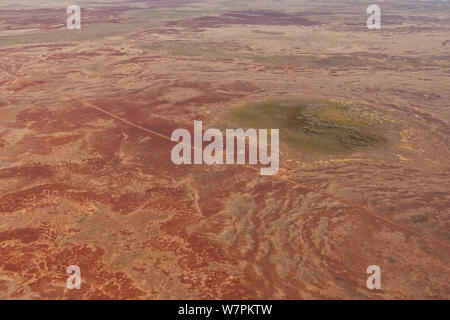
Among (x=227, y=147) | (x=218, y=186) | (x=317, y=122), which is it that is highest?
(x=317, y=122)

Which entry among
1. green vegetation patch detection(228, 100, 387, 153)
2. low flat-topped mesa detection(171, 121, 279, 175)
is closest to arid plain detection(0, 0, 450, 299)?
green vegetation patch detection(228, 100, 387, 153)

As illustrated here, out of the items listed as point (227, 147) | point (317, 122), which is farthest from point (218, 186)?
point (317, 122)

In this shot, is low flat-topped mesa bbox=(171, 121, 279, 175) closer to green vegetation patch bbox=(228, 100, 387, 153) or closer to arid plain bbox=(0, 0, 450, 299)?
arid plain bbox=(0, 0, 450, 299)

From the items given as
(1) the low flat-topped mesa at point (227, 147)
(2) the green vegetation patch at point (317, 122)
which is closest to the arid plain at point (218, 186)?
(2) the green vegetation patch at point (317, 122)

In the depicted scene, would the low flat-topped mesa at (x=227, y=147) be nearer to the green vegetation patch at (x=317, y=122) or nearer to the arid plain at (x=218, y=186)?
the arid plain at (x=218, y=186)

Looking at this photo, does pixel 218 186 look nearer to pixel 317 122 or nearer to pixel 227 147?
pixel 227 147

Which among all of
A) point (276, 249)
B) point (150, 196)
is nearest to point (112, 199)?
point (150, 196)
